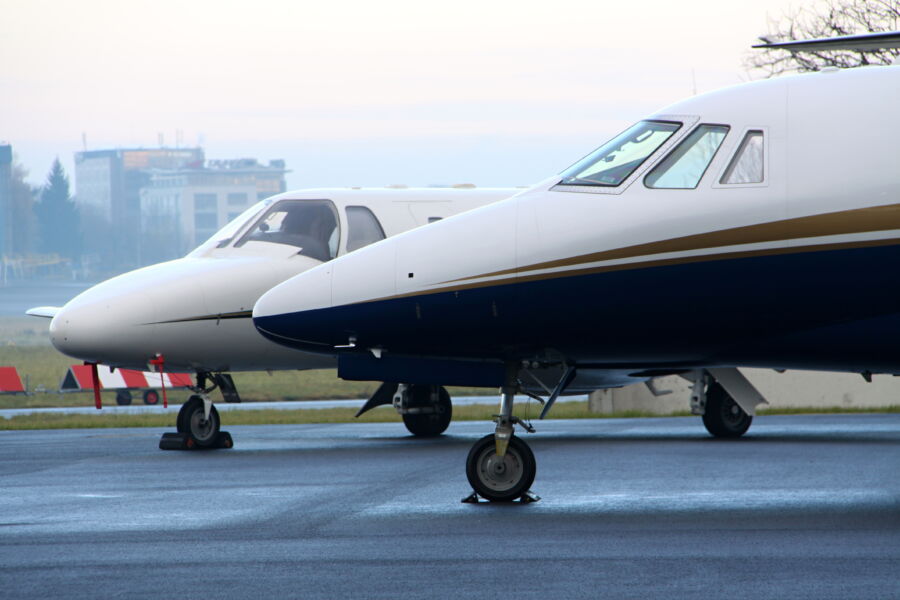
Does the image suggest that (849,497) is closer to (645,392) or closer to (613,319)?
(613,319)

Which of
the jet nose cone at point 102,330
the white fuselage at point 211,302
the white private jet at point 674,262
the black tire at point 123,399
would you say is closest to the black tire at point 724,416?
the white fuselage at point 211,302

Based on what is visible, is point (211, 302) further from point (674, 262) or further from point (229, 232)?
point (674, 262)

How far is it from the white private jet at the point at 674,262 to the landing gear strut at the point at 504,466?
0.05 feet

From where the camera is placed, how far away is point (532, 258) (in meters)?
9.77

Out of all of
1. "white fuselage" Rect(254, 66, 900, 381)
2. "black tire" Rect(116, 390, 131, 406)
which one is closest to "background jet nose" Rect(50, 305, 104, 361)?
"white fuselage" Rect(254, 66, 900, 381)

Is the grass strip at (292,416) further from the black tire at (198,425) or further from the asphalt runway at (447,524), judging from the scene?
the asphalt runway at (447,524)

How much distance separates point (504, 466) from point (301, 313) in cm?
189

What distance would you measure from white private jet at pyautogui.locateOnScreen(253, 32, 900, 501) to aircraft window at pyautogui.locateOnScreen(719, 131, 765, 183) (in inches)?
0.5

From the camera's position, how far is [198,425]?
17188 millimetres

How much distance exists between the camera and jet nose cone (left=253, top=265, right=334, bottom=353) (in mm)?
10125

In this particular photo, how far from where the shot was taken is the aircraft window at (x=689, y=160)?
9.70 m

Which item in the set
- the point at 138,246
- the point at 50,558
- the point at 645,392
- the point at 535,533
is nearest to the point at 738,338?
the point at 535,533

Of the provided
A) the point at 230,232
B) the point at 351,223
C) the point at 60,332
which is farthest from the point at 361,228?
the point at 60,332

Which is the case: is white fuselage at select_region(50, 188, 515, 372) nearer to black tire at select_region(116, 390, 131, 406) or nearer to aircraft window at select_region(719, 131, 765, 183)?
aircraft window at select_region(719, 131, 765, 183)
